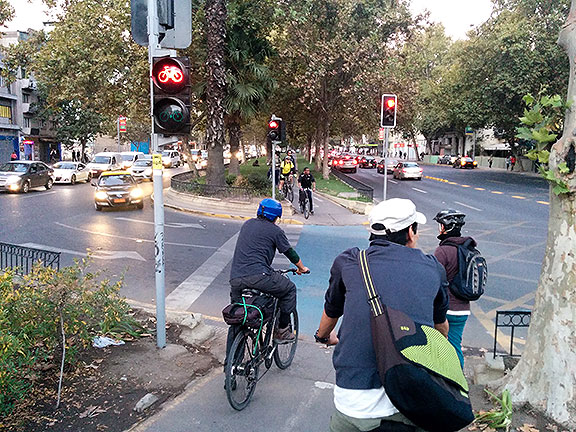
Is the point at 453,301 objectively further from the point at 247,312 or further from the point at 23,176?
the point at 23,176

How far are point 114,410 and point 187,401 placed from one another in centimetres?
62

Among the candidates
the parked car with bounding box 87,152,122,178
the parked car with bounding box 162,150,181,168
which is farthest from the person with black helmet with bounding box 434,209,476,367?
the parked car with bounding box 162,150,181,168

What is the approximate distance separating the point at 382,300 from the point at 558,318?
8.19 ft

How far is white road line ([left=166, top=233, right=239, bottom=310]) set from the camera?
7660 millimetres

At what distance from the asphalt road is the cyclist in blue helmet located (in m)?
1.56

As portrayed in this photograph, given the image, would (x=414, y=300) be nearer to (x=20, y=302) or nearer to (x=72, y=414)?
(x=72, y=414)

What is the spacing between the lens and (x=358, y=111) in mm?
29672

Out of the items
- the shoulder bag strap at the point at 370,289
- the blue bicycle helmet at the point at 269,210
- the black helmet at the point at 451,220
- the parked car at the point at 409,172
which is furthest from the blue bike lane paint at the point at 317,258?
the parked car at the point at 409,172

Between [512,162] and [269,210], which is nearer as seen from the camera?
[269,210]

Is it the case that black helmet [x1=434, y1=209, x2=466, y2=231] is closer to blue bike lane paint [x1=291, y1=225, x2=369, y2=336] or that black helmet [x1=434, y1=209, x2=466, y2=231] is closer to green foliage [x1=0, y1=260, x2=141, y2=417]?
blue bike lane paint [x1=291, y1=225, x2=369, y2=336]

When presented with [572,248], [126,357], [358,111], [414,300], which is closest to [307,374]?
[126,357]

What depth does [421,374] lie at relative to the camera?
1.96 meters

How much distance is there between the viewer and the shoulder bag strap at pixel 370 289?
214cm

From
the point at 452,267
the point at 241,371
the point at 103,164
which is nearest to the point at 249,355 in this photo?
the point at 241,371
